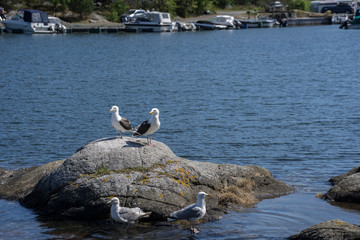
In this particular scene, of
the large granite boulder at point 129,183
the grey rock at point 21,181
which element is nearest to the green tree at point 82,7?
the grey rock at point 21,181

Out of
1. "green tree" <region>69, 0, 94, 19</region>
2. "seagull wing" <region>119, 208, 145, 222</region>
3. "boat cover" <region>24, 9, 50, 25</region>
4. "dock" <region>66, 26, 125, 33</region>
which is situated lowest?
"seagull wing" <region>119, 208, 145, 222</region>

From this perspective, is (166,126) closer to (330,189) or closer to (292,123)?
(292,123)

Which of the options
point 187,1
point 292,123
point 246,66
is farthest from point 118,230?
point 187,1

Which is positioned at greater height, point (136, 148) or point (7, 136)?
point (136, 148)

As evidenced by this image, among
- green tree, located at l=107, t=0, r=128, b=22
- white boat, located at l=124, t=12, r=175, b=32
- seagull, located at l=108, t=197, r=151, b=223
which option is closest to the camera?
seagull, located at l=108, t=197, r=151, b=223

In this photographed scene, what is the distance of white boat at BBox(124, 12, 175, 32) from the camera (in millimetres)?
116688

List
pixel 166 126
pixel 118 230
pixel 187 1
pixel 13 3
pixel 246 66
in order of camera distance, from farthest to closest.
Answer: pixel 187 1 < pixel 13 3 < pixel 246 66 < pixel 166 126 < pixel 118 230

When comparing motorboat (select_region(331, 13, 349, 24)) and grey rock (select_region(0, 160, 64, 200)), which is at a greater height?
motorboat (select_region(331, 13, 349, 24))

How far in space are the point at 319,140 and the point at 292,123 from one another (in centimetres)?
417

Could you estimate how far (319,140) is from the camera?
25.5 m

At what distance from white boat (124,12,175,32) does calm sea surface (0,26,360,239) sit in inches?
1810

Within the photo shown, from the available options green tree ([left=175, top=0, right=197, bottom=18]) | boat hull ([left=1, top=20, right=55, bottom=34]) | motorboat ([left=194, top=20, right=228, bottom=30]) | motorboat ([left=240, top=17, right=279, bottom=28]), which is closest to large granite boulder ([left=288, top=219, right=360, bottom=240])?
boat hull ([left=1, top=20, right=55, bottom=34])

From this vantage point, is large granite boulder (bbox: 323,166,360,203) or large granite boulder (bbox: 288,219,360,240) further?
large granite boulder (bbox: 323,166,360,203)

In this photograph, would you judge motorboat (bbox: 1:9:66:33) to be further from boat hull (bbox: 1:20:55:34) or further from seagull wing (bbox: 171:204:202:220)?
seagull wing (bbox: 171:204:202:220)
